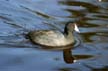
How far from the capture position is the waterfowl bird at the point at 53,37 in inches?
508

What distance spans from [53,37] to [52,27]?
216 centimetres

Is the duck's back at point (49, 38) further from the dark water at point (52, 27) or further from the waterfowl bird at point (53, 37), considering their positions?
the dark water at point (52, 27)

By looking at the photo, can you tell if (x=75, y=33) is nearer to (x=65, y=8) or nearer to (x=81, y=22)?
(x=81, y=22)

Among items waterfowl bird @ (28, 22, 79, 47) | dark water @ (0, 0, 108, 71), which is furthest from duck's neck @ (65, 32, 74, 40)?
dark water @ (0, 0, 108, 71)

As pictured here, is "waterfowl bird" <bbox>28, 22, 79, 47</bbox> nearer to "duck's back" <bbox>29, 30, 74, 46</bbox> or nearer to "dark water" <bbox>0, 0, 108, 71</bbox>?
"duck's back" <bbox>29, 30, 74, 46</bbox>

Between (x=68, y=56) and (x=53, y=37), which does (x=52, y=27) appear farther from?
(x=68, y=56)

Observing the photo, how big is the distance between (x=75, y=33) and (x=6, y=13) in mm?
2984

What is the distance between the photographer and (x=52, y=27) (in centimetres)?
1500

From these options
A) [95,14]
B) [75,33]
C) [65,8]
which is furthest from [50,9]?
[75,33]

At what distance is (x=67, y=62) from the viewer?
12.1 m

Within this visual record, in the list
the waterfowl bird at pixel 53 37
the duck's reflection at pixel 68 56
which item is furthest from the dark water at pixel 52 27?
the waterfowl bird at pixel 53 37

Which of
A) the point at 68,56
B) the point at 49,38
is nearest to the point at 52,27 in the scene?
the point at 49,38

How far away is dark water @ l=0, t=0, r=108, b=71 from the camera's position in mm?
11789

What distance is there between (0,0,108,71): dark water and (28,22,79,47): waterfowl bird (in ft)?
0.80
